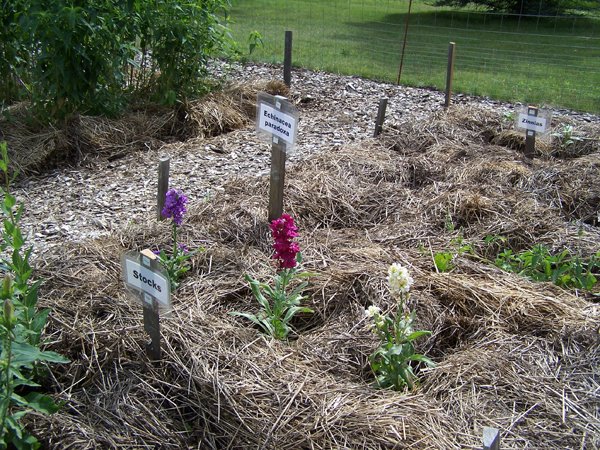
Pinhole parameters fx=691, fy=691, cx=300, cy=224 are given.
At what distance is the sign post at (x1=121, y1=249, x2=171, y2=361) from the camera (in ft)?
8.66

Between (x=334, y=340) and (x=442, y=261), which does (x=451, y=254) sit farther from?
(x=334, y=340)

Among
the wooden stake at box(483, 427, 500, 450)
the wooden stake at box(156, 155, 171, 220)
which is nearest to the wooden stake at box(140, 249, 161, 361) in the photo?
the wooden stake at box(483, 427, 500, 450)

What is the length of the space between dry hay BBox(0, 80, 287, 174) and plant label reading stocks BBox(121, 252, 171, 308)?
122 inches

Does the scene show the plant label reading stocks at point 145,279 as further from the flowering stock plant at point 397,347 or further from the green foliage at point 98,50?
the green foliage at point 98,50

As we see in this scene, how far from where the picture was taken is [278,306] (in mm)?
3199

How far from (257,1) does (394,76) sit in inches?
448

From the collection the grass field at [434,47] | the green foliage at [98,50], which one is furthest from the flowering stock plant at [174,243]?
the grass field at [434,47]

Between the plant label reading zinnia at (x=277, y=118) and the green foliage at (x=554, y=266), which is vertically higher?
the plant label reading zinnia at (x=277, y=118)

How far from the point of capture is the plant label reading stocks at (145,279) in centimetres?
263

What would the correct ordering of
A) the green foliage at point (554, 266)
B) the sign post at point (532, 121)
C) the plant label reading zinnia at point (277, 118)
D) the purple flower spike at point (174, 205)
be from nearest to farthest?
the purple flower spike at point (174, 205)
the green foliage at point (554, 266)
the plant label reading zinnia at point (277, 118)
the sign post at point (532, 121)

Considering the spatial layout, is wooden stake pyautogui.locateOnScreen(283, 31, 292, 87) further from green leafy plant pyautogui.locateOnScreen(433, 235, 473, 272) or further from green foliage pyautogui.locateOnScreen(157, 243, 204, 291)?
green foliage pyautogui.locateOnScreen(157, 243, 204, 291)

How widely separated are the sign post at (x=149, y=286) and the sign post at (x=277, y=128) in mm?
1455

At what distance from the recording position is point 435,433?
257 cm

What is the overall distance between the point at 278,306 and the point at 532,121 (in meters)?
3.19
